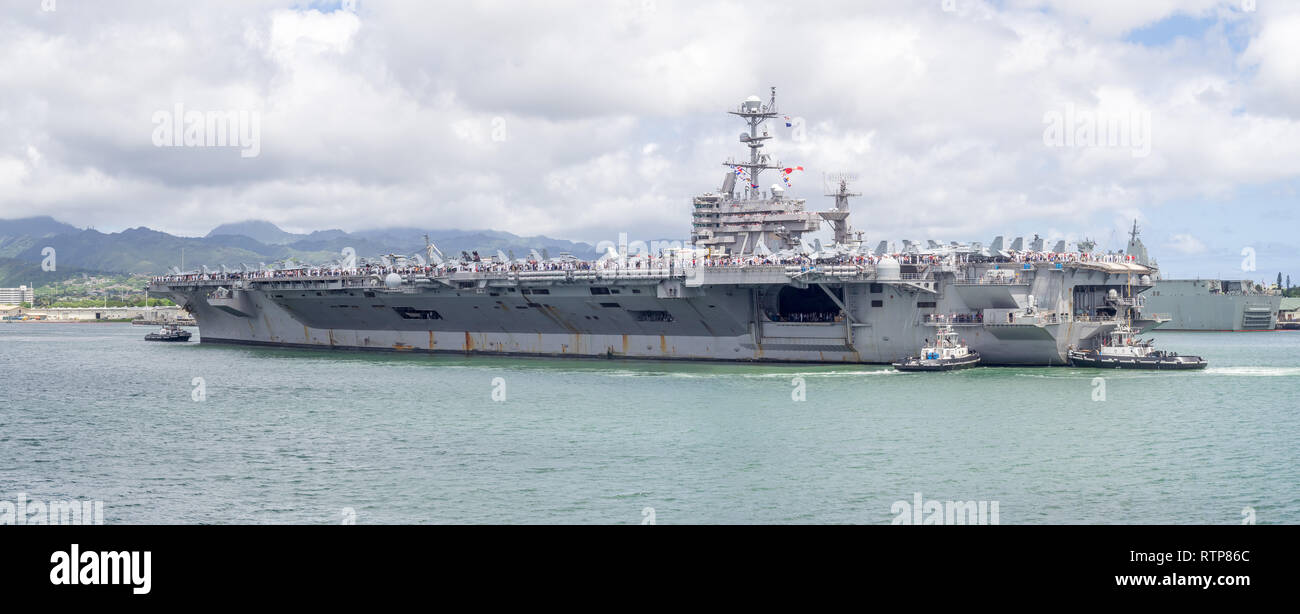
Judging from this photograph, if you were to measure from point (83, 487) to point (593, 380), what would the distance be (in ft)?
56.4

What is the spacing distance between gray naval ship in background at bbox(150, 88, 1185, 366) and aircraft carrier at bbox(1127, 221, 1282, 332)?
43.6 m

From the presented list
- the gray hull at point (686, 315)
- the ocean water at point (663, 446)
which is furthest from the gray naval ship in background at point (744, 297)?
the ocean water at point (663, 446)

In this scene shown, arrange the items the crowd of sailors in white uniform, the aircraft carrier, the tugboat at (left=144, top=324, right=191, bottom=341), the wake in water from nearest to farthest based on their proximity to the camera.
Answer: the wake in water
the crowd of sailors in white uniform
the tugboat at (left=144, top=324, right=191, bottom=341)
the aircraft carrier

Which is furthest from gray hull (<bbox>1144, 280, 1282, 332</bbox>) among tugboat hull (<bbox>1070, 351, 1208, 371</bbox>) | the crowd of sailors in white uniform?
the crowd of sailors in white uniform

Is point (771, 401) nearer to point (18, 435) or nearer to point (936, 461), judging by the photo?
point (936, 461)

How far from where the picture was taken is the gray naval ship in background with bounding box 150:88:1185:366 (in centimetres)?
3450

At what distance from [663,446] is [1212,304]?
69967mm

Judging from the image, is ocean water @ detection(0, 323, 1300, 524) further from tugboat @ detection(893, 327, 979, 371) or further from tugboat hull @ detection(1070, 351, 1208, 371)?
tugboat hull @ detection(1070, 351, 1208, 371)

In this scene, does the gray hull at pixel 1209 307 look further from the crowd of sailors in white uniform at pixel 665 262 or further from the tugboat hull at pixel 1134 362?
the crowd of sailors in white uniform at pixel 665 262

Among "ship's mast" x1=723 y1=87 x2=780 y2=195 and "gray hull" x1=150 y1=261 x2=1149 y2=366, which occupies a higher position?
"ship's mast" x1=723 y1=87 x2=780 y2=195

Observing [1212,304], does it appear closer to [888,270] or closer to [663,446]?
[888,270]

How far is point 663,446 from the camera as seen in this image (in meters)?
21.0

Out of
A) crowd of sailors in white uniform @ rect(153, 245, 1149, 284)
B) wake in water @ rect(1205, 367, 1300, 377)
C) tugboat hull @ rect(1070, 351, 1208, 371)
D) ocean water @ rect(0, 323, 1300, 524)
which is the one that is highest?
crowd of sailors in white uniform @ rect(153, 245, 1149, 284)

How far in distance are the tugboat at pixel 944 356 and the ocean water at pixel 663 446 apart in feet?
2.17
